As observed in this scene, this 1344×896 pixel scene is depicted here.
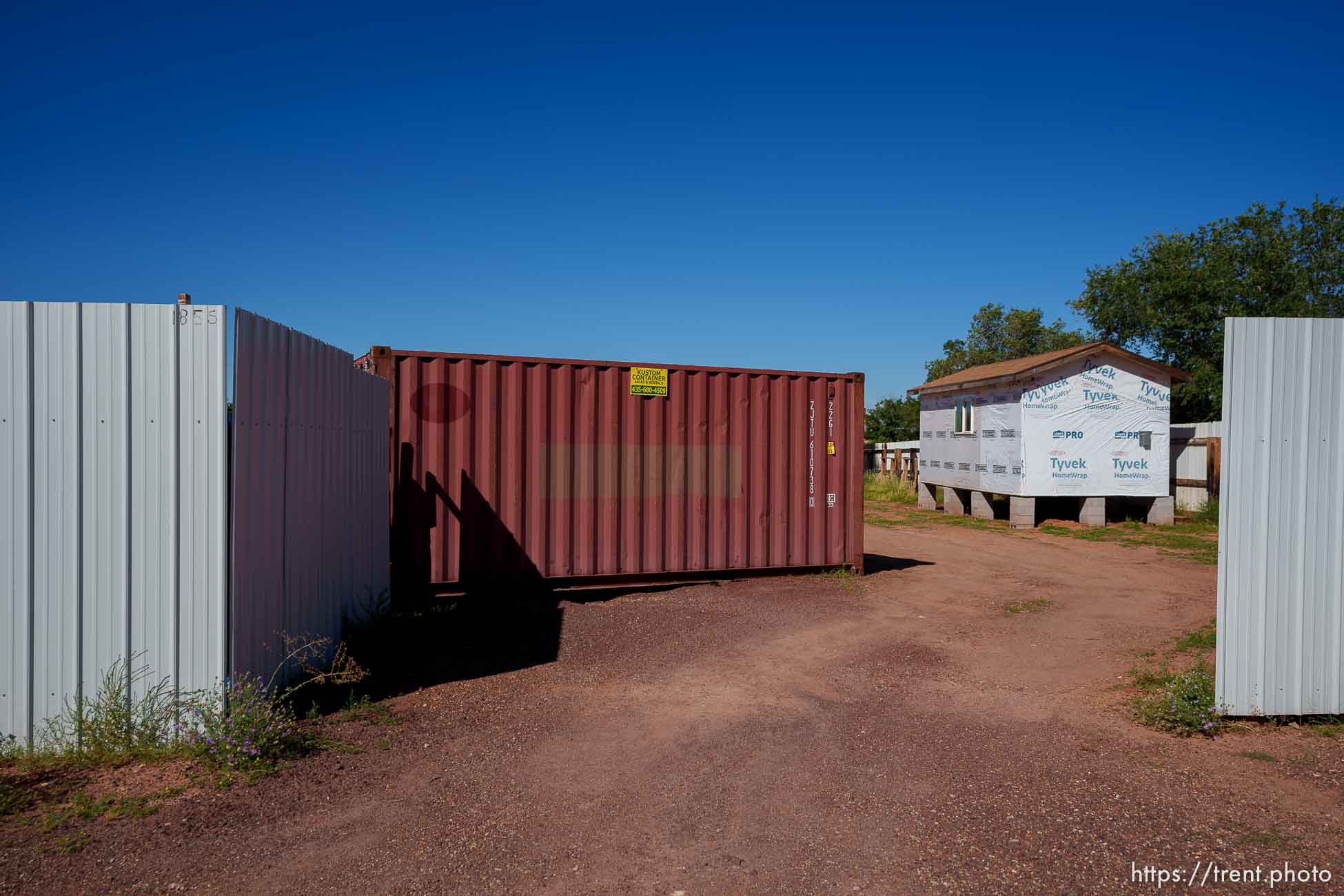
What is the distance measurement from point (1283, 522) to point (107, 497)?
6421 millimetres

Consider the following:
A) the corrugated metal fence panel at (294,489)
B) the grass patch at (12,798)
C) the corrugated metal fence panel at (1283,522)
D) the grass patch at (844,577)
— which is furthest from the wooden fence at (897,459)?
the grass patch at (12,798)

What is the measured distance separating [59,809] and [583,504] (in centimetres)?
592

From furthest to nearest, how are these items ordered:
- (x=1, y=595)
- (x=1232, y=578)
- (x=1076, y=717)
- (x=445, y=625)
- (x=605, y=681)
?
(x=445, y=625), (x=605, y=681), (x=1076, y=717), (x=1232, y=578), (x=1, y=595)

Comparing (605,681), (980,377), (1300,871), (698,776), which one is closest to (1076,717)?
(1300,871)

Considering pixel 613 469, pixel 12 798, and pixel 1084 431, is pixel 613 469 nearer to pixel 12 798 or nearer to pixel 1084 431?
pixel 12 798

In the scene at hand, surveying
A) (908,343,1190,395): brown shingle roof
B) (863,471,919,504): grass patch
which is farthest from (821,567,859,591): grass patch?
(863,471,919,504): grass patch

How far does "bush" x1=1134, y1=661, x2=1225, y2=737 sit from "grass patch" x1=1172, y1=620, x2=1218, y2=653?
1.63 meters

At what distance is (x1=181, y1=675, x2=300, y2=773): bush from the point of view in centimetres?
386

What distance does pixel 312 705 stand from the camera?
4.83 meters

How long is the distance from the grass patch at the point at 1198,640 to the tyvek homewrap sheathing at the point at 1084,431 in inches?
376

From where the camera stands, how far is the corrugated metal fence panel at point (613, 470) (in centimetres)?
853

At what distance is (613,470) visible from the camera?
29.9ft

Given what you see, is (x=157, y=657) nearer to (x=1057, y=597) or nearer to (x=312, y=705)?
(x=312, y=705)

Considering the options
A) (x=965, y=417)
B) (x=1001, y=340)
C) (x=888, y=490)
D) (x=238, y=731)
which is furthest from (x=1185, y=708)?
(x=1001, y=340)
